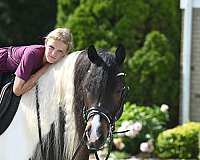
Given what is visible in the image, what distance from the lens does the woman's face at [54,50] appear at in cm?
334

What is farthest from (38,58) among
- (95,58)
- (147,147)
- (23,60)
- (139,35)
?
(139,35)

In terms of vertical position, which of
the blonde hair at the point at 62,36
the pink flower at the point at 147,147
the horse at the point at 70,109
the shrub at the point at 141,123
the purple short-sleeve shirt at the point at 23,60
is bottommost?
the pink flower at the point at 147,147

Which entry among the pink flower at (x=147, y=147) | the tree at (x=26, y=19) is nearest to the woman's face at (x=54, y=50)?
the pink flower at (x=147, y=147)

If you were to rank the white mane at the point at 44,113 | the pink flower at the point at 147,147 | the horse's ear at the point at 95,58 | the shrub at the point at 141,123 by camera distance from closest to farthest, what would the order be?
the horse's ear at the point at 95,58 < the white mane at the point at 44,113 < the pink flower at the point at 147,147 < the shrub at the point at 141,123

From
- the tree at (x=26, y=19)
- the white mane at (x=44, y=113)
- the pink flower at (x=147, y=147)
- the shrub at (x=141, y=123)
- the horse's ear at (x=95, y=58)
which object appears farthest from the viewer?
the tree at (x=26, y=19)

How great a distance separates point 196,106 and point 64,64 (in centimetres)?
517

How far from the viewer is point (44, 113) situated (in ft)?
10.9

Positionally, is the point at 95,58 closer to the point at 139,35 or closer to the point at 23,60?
the point at 23,60

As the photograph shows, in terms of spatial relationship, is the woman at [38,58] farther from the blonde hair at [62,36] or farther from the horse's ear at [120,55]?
the horse's ear at [120,55]

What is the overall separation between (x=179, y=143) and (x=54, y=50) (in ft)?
13.3

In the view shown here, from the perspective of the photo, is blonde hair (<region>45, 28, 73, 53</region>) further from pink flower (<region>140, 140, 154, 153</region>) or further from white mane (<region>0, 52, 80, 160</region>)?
pink flower (<region>140, 140, 154, 153</region>)

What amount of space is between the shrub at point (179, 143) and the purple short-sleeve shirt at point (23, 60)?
3815mm

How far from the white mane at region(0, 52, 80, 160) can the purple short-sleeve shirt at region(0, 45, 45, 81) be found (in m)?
0.09

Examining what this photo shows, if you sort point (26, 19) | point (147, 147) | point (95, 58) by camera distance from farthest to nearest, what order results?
point (26, 19)
point (147, 147)
point (95, 58)
